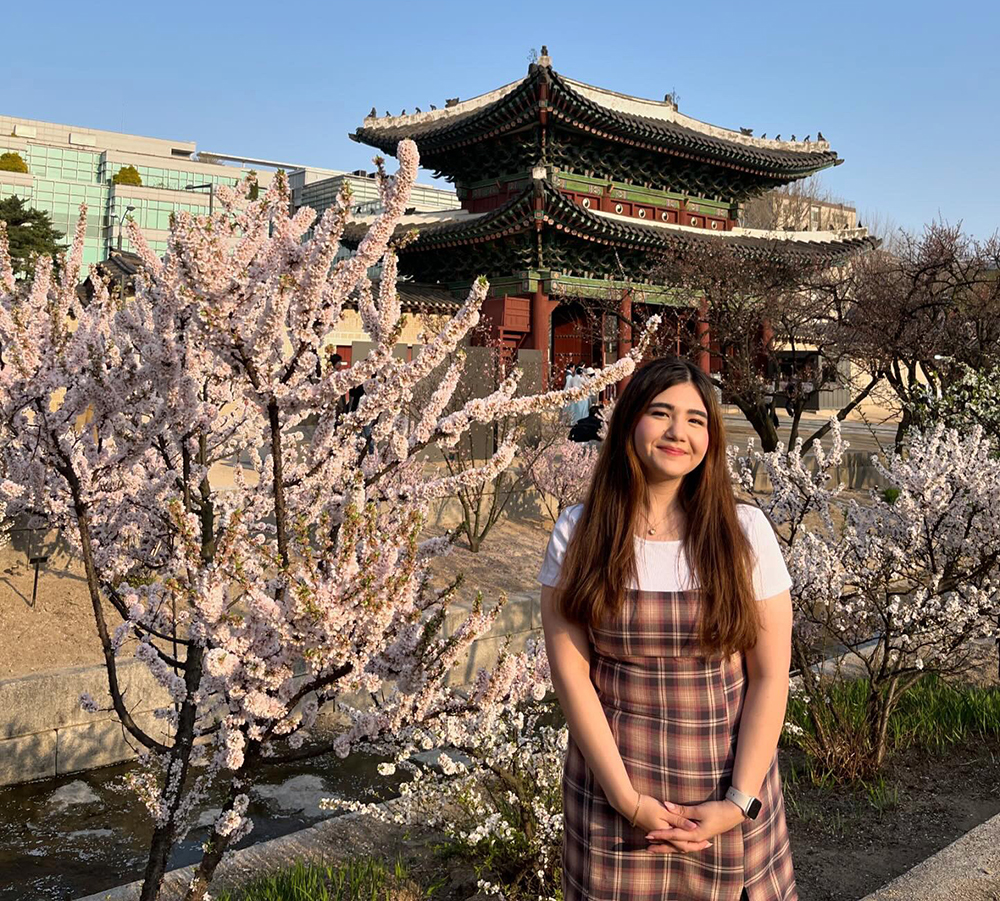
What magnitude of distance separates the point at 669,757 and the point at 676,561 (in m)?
0.50

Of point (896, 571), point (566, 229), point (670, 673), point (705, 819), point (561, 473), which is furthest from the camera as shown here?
point (566, 229)

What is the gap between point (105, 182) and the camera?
155ft

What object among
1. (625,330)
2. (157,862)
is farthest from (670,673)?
(625,330)

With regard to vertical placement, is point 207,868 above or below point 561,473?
below

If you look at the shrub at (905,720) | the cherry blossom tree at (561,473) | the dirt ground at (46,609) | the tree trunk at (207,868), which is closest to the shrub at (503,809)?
the tree trunk at (207,868)

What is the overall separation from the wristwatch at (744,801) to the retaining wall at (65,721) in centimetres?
339

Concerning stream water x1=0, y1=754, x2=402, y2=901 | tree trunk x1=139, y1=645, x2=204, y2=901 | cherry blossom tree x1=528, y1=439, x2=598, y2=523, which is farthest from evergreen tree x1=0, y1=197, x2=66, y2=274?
tree trunk x1=139, y1=645, x2=204, y2=901

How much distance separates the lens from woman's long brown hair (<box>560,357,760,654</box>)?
2225mm

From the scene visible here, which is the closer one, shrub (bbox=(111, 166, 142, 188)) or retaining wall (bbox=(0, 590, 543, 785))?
retaining wall (bbox=(0, 590, 543, 785))

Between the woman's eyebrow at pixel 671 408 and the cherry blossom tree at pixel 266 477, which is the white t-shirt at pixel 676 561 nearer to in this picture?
the woman's eyebrow at pixel 671 408

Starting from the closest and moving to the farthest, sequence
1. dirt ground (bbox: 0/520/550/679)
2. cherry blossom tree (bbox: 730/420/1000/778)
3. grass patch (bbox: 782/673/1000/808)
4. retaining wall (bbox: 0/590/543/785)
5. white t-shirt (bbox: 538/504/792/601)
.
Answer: white t-shirt (bbox: 538/504/792/601), grass patch (bbox: 782/673/1000/808), cherry blossom tree (bbox: 730/420/1000/778), retaining wall (bbox: 0/590/543/785), dirt ground (bbox: 0/520/550/679)

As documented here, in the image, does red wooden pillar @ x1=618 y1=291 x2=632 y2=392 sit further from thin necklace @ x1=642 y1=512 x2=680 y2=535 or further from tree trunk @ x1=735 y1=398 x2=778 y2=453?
thin necklace @ x1=642 y1=512 x2=680 y2=535

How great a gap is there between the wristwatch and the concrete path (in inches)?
55.3

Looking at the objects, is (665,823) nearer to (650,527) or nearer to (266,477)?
(650,527)
